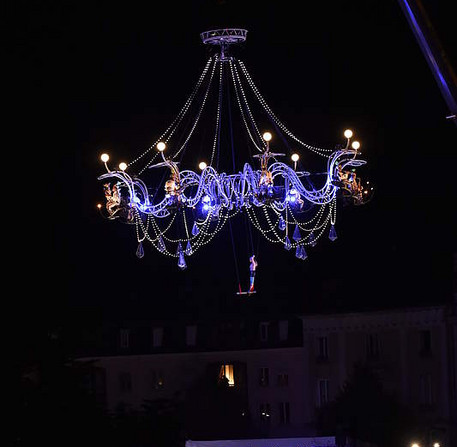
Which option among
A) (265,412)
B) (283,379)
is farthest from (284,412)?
(283,379)

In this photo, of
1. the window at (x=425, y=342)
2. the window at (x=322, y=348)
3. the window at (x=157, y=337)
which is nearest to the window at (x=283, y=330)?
the window at (x=322, y=348)

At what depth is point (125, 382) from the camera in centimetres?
5394

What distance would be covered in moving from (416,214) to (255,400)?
11853 mm

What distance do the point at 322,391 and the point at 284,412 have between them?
1.77 metres

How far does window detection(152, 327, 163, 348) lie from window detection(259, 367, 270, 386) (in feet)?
13.8

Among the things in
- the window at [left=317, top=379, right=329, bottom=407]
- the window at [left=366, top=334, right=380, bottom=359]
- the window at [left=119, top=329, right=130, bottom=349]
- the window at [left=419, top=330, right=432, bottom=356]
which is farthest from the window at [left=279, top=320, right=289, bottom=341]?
the window at [left=119, top=329, right=130, bottom=349]

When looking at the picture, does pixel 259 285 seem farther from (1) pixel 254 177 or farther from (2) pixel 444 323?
(1) pixel 254 177

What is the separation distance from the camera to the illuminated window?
173 feet

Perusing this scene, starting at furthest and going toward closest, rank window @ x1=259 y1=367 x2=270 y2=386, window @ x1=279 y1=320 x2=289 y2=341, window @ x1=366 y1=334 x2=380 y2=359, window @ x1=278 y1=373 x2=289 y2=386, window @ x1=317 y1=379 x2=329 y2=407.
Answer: window @ x1=259 y1=367 x2=270 y2=386 < window @ x1=278 y1=373 x2=289 y2=386 < window @ x1=279 y1=320 x2=289 y2=341 < window @ x1=317 y1=379 x2=329 y2=407 < window @ x1=366 y1=334 x2=380 y2=359

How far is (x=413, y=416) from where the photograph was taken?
47219 mm

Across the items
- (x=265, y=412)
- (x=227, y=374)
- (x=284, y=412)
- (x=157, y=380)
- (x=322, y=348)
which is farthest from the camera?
(x=157, y=380)

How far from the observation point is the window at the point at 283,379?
5247cm

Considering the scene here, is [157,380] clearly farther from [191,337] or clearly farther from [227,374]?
[227,374]

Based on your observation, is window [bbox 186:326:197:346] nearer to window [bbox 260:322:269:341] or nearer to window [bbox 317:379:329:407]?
window [bbox 260:322:269:341]
